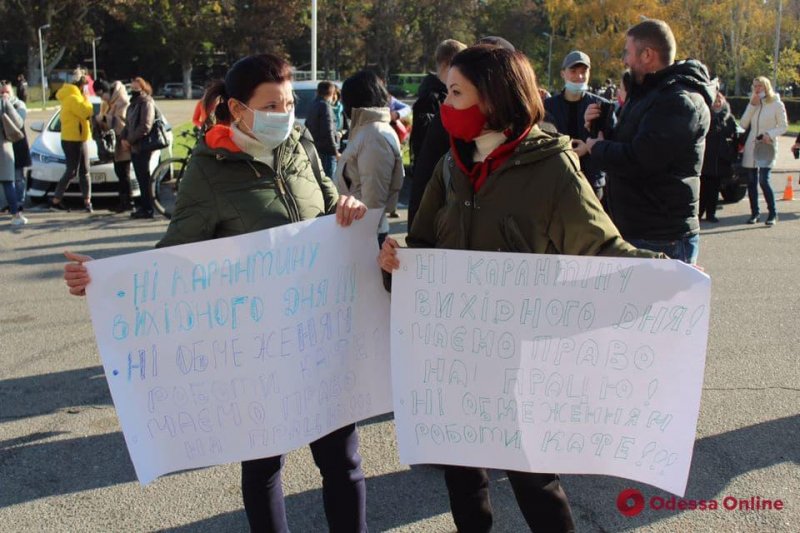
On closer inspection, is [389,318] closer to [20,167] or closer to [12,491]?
[12,491]

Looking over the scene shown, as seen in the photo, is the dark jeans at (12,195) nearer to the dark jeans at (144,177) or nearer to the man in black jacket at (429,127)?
the dark jeans at (144,177)

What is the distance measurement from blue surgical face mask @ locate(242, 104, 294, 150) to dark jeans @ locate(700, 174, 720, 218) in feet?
28.2

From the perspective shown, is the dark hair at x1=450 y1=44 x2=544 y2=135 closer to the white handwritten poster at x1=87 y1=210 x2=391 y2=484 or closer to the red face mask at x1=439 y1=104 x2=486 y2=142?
the red face mask at x1=439 y1=104 x2=486 y2=142

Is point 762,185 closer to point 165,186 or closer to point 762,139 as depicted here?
point 762,139

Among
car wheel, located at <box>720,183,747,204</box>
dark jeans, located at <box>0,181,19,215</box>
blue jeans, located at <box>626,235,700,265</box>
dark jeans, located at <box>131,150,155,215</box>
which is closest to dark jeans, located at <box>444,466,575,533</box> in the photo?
blue jeans, located at <box>626,235,700,265</box>

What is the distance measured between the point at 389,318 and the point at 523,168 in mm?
760

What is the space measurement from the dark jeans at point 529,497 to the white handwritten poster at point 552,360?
8cm

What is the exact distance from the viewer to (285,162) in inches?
108

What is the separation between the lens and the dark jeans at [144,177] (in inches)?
391

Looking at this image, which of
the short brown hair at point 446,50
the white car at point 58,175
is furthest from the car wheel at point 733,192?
the short brown hair at point 446,50

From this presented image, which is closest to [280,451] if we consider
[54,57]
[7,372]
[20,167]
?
[7,372]

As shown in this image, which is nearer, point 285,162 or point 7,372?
point 285,162

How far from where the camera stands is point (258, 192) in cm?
267

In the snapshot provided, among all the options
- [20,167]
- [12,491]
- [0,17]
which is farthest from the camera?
[0,17]
